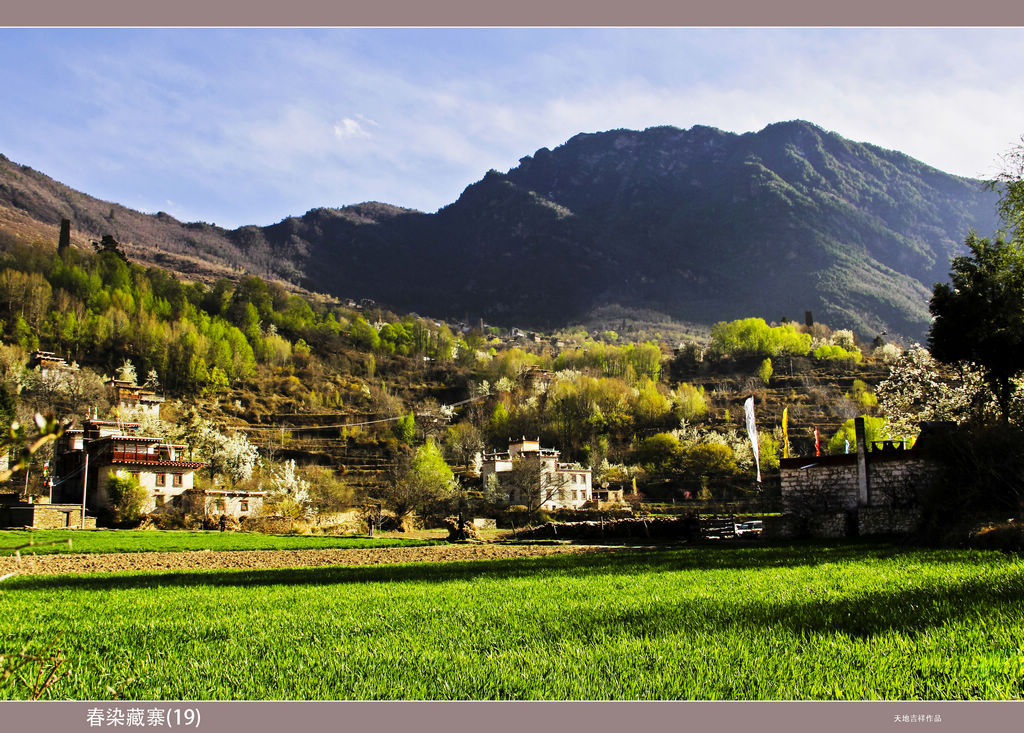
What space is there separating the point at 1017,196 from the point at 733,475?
6075cm

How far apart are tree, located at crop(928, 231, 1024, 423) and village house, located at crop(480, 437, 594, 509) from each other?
4131 cm

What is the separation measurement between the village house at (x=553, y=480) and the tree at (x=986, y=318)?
41312 millimetres

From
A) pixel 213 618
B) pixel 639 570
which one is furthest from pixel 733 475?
pixel 213 618

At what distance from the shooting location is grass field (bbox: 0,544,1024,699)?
4.76 m

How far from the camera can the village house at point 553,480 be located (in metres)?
68.4

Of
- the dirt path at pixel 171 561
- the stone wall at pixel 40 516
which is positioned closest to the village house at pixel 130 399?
the stone wall at pixel 40 516

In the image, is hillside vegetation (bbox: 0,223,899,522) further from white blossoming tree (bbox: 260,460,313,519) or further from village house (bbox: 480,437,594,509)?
village house (bbox: 480,437,594,509)

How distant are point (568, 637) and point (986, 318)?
25.0 metres

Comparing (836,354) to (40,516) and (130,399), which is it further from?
(40,516)

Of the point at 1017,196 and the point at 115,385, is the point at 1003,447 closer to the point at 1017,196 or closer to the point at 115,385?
the point at 1017,196

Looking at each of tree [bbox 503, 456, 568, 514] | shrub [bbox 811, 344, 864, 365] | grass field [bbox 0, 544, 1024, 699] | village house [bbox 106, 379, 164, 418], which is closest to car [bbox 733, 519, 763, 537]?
grass field [bbox 0, 544, 1024, 699]

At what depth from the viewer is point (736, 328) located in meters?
155

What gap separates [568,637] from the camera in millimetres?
6465

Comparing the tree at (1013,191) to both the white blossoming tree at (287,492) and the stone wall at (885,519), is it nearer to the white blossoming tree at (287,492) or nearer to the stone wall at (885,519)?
the stone wall at (885,519)
